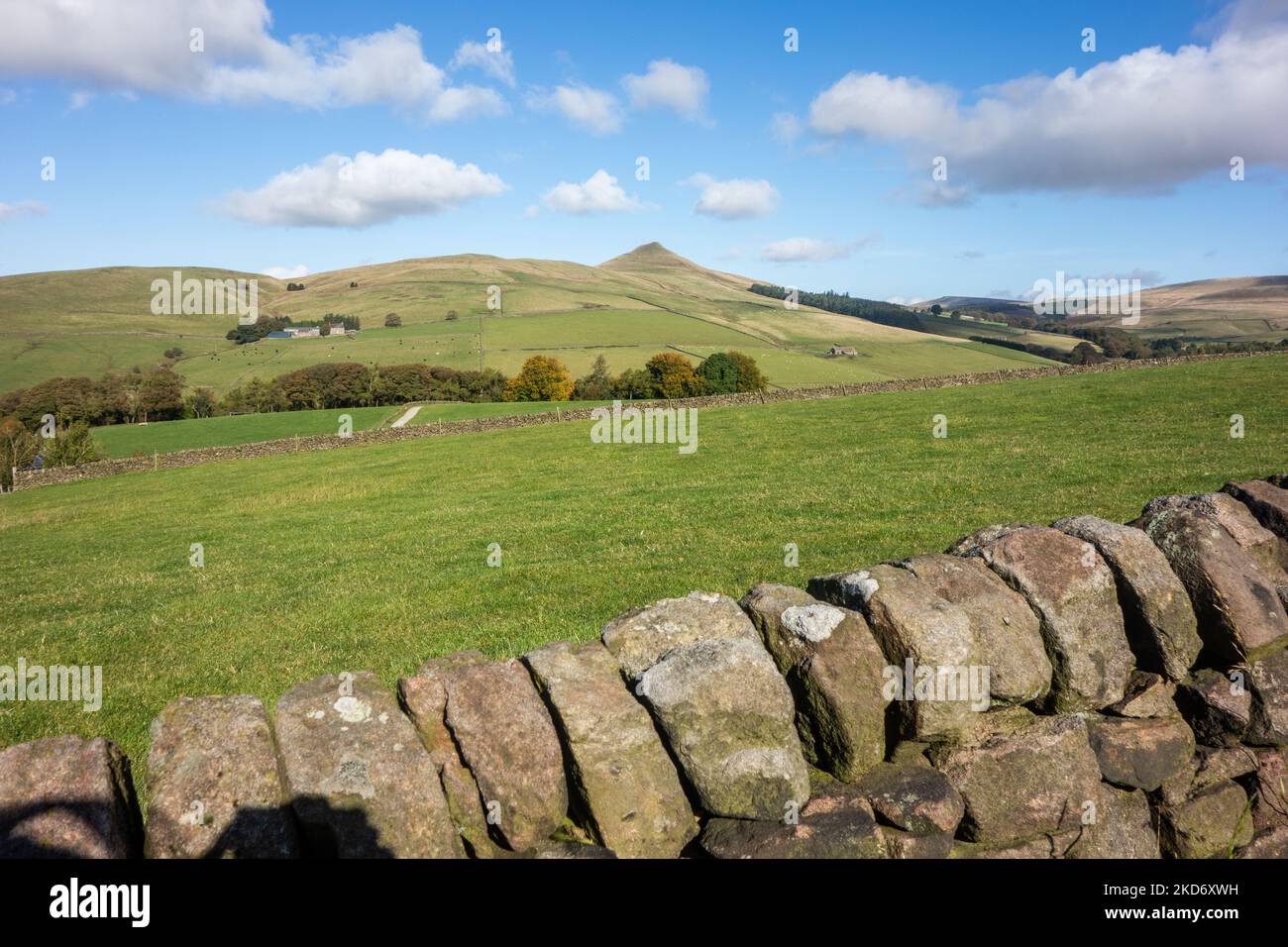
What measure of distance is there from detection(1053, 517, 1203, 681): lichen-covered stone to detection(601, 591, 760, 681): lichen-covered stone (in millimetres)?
2343

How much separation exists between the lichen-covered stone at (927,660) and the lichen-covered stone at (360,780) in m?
2.38

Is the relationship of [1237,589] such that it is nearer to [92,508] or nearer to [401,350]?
[92,508]

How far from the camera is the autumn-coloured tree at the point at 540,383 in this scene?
7250 cm

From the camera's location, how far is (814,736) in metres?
4.09

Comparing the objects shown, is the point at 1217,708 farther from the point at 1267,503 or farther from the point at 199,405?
the point at 199,405

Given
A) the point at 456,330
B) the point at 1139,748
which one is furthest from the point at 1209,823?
the point at 456,330

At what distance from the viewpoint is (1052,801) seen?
4.20 meters

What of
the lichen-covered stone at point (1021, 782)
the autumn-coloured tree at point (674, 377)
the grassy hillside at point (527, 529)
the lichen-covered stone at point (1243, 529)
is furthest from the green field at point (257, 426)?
the lichen-covered stone at point (1021, 782)

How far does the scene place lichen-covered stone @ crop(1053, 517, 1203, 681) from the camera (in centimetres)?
479

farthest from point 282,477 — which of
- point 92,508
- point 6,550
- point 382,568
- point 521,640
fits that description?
point 521,640

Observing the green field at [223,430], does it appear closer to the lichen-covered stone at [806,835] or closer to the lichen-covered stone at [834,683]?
the lichen-covered stone at [834,683]

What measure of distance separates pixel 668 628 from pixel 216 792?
222 cm

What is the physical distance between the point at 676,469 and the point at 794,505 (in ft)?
25.0

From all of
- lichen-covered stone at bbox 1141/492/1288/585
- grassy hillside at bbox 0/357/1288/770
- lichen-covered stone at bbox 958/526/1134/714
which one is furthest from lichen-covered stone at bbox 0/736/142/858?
lichen-covered stone at bbox 1141/492/1288/585
